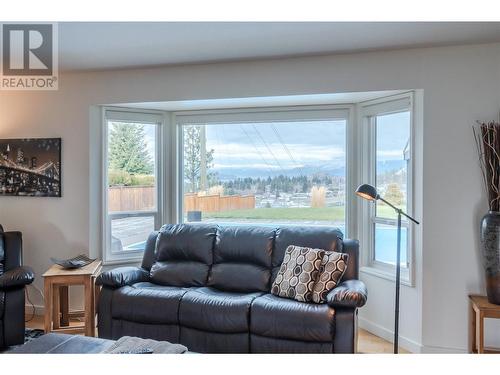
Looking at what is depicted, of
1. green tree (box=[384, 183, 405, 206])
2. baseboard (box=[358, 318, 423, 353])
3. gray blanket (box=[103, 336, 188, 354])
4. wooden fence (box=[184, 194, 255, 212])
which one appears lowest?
baseboard (box=[358, 318, 423, 353])

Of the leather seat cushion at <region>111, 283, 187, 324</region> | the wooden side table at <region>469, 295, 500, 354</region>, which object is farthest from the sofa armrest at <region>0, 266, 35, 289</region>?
the wooden side table at <region>469, 295, 500, 354</region>

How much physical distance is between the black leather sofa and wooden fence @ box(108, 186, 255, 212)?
63 cm

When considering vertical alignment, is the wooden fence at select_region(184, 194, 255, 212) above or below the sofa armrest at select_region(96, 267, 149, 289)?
above

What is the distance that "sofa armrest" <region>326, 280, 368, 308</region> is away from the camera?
8.31ft

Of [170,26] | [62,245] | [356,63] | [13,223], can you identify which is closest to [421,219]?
[356,63]

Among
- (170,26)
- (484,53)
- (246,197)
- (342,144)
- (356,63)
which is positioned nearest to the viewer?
(170,26)

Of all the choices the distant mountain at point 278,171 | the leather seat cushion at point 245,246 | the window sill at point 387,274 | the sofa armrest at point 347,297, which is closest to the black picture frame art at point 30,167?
the distant mountain at point 278,171

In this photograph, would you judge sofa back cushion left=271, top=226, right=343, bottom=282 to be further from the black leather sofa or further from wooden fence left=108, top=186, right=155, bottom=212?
wooden fence left=108, top=186, right=155, bottom=212

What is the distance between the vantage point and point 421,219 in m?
3.02

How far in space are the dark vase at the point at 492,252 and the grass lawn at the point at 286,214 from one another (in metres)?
1.38

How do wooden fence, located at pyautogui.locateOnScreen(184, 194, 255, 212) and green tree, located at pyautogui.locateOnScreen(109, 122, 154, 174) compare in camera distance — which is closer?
green tree, located at pyautogui.locateOnScreen(109, 122, 154, 174)
